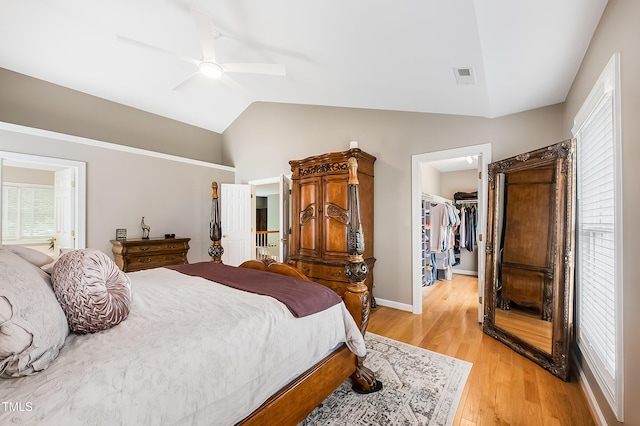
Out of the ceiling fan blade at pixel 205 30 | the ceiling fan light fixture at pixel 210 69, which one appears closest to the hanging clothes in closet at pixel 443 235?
the ceiling fan light fixture at pixel 210 69

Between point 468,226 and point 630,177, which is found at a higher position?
point 630,177

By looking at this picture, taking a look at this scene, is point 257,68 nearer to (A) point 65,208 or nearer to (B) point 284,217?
(B) point 284,217

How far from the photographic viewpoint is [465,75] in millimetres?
2336

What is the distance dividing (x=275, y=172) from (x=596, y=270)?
4367 millimetres

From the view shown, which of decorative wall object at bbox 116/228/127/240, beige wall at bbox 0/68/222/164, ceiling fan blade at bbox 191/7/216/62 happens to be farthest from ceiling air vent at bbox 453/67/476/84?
beige wall at bbox 0/68/222/164

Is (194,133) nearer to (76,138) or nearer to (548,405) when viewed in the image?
(76,138)

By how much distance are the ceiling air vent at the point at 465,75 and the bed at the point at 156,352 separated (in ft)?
7.34

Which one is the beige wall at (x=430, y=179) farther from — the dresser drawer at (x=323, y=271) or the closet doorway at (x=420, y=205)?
the dresser drawer at (x=323, y=271)

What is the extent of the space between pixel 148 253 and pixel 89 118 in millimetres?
2446

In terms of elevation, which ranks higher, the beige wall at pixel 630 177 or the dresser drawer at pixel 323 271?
the beige wall at pixel 630 177

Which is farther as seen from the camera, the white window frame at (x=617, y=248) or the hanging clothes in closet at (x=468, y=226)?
the hanging clothes in closet at (x=468, y=226)

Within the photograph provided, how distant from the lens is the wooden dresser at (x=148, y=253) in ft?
13.0

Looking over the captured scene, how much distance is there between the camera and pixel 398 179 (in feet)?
12.0

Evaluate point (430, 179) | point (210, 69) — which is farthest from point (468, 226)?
point (210, 69)
